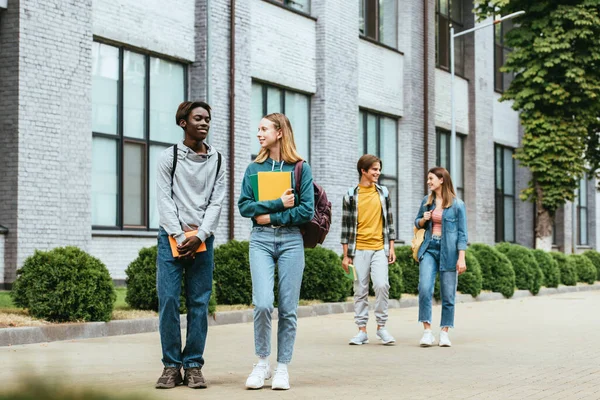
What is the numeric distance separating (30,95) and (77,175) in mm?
1635

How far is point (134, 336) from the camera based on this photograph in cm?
1189

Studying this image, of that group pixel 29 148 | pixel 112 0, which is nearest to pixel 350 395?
pixel 29 148

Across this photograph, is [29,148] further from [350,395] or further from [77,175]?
[350,395]

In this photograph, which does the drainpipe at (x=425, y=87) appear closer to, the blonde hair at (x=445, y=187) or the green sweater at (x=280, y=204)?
the blonde hair at (x=445, y=187)

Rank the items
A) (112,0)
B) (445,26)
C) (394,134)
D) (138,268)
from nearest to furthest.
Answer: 1. (138,268)
2. (112,0)
3. (394,134)
4. (445,26)

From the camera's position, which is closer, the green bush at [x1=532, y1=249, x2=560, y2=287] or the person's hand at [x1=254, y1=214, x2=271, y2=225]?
the person's hand at [x1=254, y1=214, x2=271, y2=225]

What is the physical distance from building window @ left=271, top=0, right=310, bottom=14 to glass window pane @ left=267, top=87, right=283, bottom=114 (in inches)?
78.4

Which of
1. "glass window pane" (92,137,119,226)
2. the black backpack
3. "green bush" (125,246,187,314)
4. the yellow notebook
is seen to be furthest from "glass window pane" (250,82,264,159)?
the yellow notebook

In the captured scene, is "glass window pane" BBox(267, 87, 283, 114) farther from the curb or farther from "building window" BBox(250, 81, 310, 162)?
the curb

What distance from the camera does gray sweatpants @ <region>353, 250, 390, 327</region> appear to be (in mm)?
11148

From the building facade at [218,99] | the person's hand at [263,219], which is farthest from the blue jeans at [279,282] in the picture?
the building facade at [218,99]

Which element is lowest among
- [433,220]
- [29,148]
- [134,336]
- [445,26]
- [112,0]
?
[134,336]

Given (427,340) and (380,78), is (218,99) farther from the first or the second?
(427,340)

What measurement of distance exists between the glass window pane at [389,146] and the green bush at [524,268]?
4.28m
